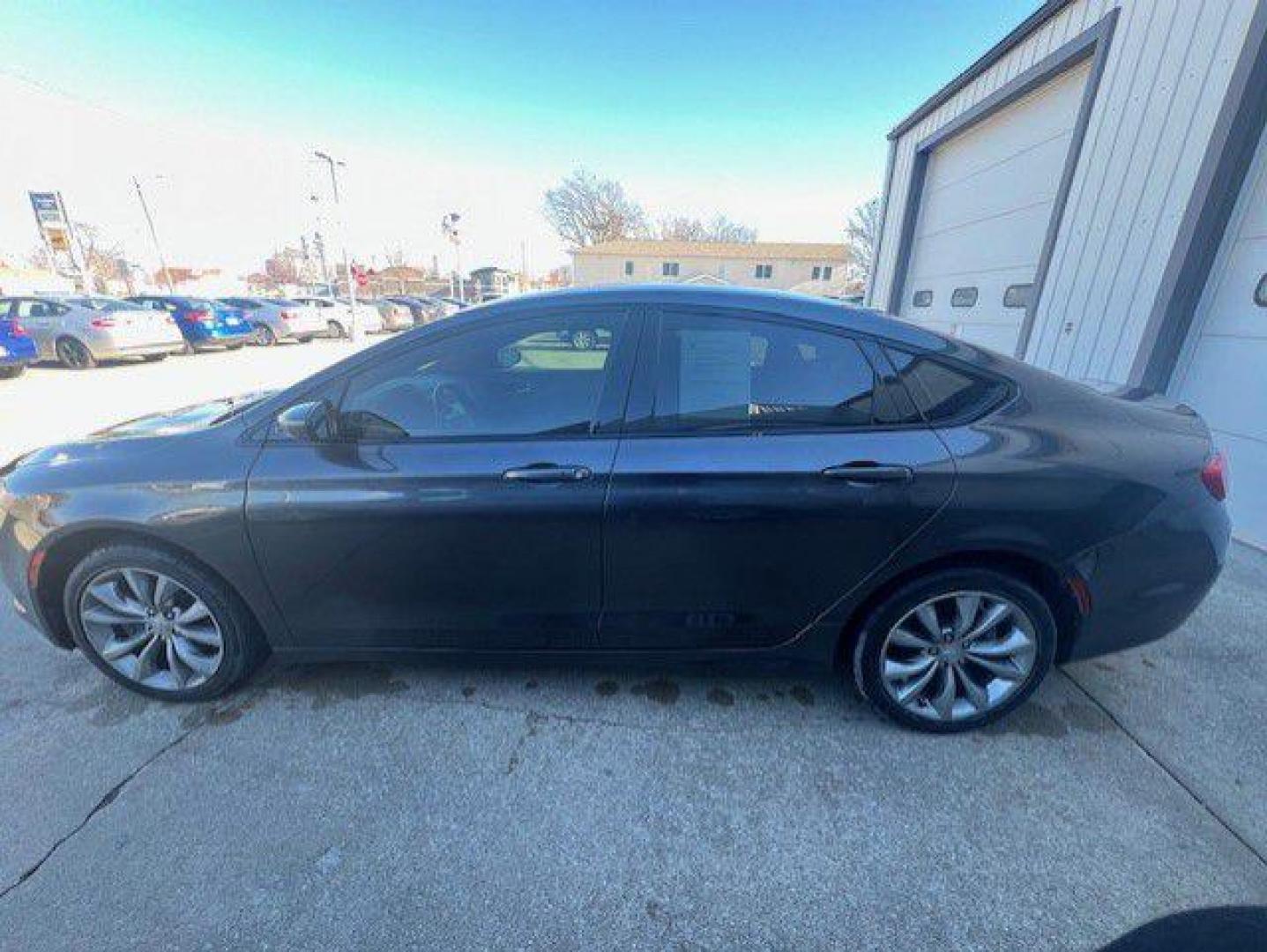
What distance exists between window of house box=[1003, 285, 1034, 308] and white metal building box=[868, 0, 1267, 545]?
0.02 meters

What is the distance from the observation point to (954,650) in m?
2.10

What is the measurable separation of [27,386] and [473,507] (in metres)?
11.7

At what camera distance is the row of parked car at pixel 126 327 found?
10.3 metres

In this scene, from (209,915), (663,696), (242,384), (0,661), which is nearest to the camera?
(209,915)

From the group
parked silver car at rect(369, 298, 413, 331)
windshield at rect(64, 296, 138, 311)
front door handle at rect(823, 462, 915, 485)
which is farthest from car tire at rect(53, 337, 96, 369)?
front door handle at rect(823, 462, 915, 485)

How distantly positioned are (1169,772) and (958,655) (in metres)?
0.81

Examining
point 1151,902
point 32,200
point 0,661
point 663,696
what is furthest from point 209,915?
point 32,200

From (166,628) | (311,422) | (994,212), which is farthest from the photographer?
(994,212)

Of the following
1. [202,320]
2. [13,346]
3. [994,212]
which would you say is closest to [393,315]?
[202,320]

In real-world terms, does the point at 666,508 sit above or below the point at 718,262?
below

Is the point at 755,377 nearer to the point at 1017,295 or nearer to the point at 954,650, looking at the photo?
the point at 954,650

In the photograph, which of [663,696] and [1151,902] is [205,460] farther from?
[1151,902]

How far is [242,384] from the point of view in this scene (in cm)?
990

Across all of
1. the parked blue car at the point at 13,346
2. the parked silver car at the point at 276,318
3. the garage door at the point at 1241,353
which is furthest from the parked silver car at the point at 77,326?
the garage door at the point at 1241,353
